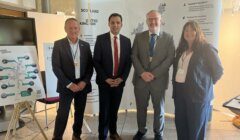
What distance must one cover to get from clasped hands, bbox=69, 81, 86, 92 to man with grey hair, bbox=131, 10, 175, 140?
28.6 inches

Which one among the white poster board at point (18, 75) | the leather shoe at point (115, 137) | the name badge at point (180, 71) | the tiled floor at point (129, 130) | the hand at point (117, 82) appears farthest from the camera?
the tiled floor at point (129, 130)

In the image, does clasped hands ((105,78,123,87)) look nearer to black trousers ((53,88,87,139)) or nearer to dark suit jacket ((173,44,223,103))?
black trousers ((53,88,87,139))

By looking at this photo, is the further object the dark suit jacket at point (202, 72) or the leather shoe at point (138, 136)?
the leather shoe at point (138, 136)

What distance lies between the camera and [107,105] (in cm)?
→ 289

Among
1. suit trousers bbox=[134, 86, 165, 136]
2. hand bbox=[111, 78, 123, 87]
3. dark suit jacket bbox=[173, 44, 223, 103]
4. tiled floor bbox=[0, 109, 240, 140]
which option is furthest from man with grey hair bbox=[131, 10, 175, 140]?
tiled floor bbox=[0, 109, 240, 140]

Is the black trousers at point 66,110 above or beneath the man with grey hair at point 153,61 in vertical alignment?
beneath

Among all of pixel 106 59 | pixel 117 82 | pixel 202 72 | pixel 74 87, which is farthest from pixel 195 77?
pixel 74 87

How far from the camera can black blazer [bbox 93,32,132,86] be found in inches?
111

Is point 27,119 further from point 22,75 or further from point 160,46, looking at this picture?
point 160,46

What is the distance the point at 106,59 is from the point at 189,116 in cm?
123

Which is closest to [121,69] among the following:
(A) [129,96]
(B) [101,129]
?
(B) [101,129]

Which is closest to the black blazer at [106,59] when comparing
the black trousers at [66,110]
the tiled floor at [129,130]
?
the black trousers at [66,110]

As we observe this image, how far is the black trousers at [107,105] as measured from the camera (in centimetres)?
286

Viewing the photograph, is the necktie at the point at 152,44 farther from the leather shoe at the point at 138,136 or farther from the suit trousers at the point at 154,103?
the leather shoe at the point at 138,136
